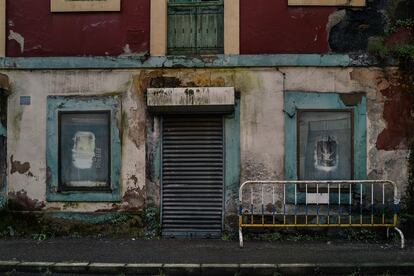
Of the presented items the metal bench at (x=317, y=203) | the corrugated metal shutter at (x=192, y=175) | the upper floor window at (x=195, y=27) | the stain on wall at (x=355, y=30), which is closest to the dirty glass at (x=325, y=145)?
the metal bench at (x=317, y=203)

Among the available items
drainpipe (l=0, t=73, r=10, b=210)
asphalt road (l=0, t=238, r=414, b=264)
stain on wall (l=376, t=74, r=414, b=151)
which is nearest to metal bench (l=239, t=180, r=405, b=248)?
asphalt road (l=0, t=238, r=414, b=264)

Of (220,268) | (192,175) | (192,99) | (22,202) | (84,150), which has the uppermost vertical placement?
(192,99)

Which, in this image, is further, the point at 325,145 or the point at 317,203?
the point at 325,145

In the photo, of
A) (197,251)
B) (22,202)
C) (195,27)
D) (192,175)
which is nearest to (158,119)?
(192,175)

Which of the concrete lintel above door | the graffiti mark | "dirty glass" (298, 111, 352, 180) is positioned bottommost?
the graffiti mark

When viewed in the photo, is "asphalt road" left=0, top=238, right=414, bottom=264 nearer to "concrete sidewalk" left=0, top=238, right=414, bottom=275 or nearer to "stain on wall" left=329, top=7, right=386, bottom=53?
"concrete sidewalk" left=0, top=238, right=414, bottom=275

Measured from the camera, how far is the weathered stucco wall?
10.7m

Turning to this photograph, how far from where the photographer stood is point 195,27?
11156 mm

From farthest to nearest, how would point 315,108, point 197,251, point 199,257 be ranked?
point 315,108 < point 197,251 < point 199,257

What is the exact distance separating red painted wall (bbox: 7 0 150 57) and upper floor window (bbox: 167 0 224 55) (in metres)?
0.49

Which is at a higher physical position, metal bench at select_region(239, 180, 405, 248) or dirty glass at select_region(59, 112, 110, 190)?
dirty glass at select_region(59, 112, 110, 190)

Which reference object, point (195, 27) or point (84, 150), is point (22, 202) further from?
point (195, 27)

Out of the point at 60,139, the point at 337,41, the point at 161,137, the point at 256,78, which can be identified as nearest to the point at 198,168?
the point at 161,137

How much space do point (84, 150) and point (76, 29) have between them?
7.36ft
